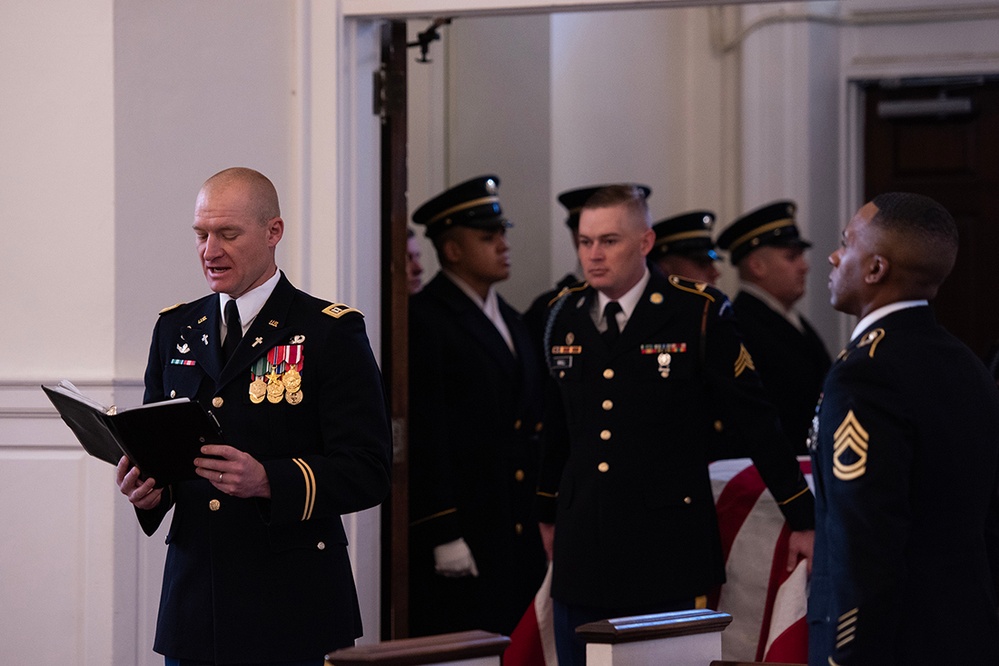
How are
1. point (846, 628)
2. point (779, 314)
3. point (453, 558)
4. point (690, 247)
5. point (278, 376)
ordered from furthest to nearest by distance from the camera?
point (690, 247), point (779, 314), point (453, 558), point (278, 376), point (846, 628)

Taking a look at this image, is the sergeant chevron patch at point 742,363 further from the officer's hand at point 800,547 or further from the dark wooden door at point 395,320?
the dark wooden door at point 395,320

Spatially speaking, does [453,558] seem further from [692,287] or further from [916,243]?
[916,243]

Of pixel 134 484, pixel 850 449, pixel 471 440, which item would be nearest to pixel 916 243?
pixel 850 449

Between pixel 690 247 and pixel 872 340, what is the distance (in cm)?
310

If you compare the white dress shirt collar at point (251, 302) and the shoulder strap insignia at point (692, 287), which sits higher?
the shoulder strap insignia at point (692, 287)

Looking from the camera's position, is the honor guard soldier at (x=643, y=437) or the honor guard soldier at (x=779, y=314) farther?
the honor guard soldier at (x=779, y=314)

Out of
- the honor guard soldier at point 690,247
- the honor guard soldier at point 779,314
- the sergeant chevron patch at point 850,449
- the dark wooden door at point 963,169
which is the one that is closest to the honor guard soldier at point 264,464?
the sergeant chevron patch at point 850,449

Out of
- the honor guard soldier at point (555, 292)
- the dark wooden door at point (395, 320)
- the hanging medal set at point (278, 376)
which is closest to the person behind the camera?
the hanging medal set at point (278, 376)

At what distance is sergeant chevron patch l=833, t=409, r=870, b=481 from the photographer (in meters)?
2.06

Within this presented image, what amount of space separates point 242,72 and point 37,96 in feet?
1.70

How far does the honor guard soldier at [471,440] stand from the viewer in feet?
13.1

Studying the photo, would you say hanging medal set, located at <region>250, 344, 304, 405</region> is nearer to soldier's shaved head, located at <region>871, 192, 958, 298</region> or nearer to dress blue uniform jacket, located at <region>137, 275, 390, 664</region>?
dress blue uniform jacket, located at <region>137, 275, 390, 664</region>

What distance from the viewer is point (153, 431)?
2252 mm

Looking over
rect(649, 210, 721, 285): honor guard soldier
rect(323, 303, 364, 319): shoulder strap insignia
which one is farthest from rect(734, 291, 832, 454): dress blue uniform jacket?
rect(323, 303, 364, 319): shoulder strap insignia
